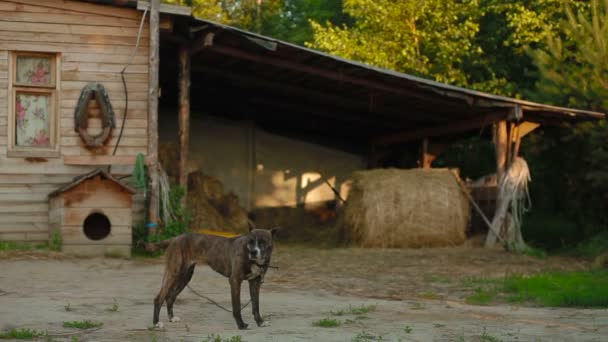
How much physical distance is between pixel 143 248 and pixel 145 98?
7.48 feet

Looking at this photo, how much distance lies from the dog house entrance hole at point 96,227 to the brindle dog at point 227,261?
21.9 feet

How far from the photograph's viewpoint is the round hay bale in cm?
1554

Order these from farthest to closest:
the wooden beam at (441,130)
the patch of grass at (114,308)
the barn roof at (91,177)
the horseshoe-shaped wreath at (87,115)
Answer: the wooden beam at (441,130)
the horseshoe-shaped wreath at (87,115)
the barn roof at (91,177)
the patch of grass at (114,308)

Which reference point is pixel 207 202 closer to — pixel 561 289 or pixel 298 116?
pixel 298 116

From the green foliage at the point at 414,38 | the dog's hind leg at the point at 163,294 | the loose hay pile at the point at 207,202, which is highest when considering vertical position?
the green foliage at the point at 414,38

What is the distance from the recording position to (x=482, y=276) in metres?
11.8

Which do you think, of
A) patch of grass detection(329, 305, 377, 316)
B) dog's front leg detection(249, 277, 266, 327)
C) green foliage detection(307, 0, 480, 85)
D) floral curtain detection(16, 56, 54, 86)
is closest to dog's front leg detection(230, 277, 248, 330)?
dog's front leg detection(249, 277, 266, 327)

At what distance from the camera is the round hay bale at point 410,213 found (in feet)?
51.0

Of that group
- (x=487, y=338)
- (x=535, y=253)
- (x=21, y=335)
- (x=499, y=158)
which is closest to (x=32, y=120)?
(x=21, y=335)

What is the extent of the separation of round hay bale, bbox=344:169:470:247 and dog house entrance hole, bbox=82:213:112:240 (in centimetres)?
437

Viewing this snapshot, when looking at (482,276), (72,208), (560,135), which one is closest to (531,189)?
(560,135)

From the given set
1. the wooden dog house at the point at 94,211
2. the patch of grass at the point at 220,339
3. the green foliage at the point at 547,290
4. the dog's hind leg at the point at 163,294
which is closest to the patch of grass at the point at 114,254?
the wooden dog house at the point at 94,211

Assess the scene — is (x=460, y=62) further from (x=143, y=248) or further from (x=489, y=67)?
(x=143, y=248)

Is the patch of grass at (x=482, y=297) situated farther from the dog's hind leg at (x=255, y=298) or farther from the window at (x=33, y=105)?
the window at (x=33, y=105)
